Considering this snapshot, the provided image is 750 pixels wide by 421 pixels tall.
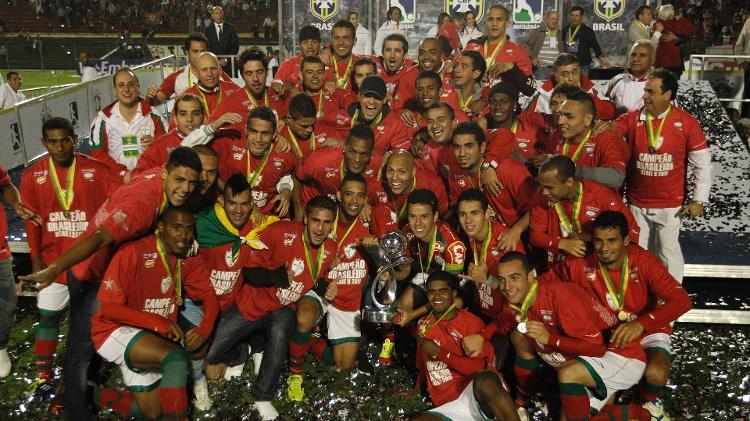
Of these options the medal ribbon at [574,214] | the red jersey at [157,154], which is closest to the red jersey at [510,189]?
the medal ribbon at [574,214]

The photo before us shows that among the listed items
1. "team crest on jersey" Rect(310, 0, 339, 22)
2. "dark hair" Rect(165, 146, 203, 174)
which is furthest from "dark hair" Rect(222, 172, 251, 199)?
"team crest on jersey" Rect(310, 0, 339, 22)

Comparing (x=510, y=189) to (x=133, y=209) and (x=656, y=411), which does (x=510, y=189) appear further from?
(x=133, y=209)

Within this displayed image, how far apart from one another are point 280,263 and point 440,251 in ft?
4.25

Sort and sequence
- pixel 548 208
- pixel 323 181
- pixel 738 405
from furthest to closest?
pixel 323 181
pixel 548 208
pixel 738 405

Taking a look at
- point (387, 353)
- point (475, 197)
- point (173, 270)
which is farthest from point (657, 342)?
point (173, 270)

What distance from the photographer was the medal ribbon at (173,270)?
4863 mm

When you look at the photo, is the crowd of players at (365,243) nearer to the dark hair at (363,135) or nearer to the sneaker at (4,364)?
the dark hair at (363,135)

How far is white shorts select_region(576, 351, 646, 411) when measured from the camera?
476 centimetres

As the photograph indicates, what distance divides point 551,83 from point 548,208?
243 cm

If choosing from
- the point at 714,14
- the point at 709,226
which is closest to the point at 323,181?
the point at 709,226

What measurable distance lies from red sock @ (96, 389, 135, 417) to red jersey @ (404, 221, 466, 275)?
245 centimetres

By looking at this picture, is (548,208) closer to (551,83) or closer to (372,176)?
(372,176)

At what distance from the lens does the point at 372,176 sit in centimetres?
660

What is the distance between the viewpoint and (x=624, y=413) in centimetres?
500
